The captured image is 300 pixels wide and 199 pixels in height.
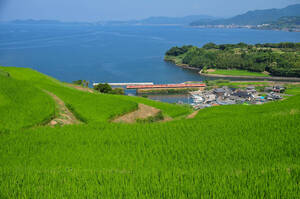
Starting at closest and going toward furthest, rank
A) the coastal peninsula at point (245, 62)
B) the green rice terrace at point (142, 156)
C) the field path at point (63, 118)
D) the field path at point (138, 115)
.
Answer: the green rice terrace at point (142, 156) < the field path at point (63, 118) < the field path at point (138, 115) < the coastal peninsula at point (245, 62)

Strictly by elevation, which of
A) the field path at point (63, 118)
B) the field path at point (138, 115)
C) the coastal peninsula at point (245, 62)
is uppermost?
the field path at point (63, 118)

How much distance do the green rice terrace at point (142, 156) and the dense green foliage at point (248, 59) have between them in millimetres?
44129

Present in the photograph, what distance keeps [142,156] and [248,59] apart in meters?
54.7

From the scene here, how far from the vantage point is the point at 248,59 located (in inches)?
2184

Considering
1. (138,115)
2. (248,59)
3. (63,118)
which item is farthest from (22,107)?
(248,59)

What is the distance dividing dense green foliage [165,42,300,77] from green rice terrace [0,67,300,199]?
145 feet

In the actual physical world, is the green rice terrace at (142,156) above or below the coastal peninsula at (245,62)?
above

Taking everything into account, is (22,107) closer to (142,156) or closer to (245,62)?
(142,156)

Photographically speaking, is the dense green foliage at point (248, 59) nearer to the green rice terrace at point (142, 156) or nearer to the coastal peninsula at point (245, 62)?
the coastal peninsula at point (245, 62)

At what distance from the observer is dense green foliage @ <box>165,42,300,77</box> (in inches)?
1930

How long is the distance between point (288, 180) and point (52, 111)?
24.7 feet

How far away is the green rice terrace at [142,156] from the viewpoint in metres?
3.96

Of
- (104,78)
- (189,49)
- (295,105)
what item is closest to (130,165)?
(295,105)

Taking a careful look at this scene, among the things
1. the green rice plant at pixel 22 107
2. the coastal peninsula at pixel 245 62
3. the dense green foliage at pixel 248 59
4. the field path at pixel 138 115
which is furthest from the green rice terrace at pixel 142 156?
the dense green foliage at pixel 248 59
